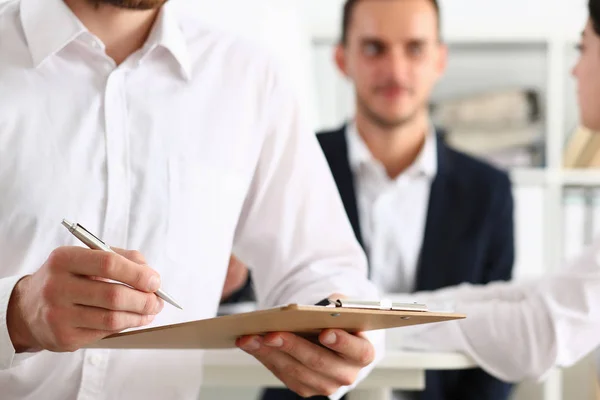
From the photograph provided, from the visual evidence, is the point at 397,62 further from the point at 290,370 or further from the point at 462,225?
the point at 290,370

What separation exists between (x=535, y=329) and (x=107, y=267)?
963 millimetres

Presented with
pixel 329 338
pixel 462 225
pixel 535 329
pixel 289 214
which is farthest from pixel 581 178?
pixel 329 338

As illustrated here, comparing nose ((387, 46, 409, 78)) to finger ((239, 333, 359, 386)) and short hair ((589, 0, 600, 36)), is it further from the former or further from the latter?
finger ((239, 333, 359, 386))

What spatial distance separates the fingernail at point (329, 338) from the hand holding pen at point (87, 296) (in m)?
0.20

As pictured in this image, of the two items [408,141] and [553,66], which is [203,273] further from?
[553,66]

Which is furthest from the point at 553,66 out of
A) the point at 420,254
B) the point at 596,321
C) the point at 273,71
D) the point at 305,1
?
the point at 273,71

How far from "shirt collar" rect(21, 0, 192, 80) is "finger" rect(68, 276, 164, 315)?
0.40 m

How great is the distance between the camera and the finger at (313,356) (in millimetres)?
955

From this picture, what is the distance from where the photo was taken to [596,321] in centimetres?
152

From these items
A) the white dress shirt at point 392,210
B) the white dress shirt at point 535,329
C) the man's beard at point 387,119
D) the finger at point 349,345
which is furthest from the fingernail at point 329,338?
the man's beard at point 387,119

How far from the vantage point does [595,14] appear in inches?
66.6

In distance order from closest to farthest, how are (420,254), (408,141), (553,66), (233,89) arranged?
1. (233,89)
2. (420,254)
3. (408,141)
4. (553,66)

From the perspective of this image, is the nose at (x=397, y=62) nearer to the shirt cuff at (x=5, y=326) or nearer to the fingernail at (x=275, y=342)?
the fingernail at (x=275, y=342)

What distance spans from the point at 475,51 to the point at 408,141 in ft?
3.58
